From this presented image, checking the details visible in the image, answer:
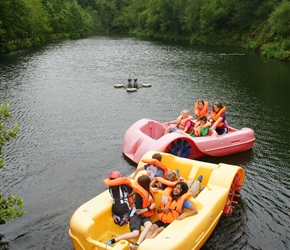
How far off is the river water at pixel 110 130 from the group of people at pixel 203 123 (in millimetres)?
793

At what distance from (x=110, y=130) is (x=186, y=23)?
3782 cm

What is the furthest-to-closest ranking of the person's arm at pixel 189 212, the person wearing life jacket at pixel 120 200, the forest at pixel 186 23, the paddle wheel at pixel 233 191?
the forest at pixel 186 23
the paddle wheel at pixel 233 191
the person wearing life jacket at pixel 120 200
the person's arm at pixel 189 212

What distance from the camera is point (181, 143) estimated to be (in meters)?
9.04

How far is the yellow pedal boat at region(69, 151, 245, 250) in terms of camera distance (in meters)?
5.09

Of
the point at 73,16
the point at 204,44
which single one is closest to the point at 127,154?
the point at 204,44

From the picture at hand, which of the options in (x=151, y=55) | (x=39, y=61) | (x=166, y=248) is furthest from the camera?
(x=151, y=55)

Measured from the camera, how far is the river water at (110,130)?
677 centimetres

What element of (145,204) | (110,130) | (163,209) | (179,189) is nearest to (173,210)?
(163,209)

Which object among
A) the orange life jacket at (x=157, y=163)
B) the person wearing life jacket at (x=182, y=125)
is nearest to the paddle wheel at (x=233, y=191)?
the orange life jacket at (x=157, y=163)

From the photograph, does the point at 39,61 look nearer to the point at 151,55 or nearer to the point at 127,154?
the point at 151,55

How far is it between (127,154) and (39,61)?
20.7 m

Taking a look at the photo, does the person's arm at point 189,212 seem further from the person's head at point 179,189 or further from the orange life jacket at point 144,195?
the orange life jacket at point 144,195

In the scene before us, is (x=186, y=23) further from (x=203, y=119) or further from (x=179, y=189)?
(x=179, y=189)

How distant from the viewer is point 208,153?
939 cm
